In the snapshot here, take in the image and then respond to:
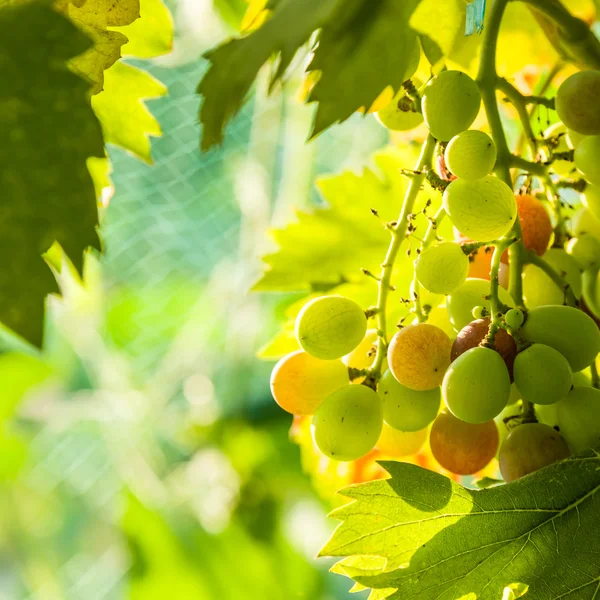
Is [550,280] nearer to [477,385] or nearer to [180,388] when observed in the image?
[477,385]

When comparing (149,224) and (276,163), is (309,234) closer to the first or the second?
(276,163)

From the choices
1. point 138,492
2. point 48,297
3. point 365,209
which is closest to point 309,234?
point 365,209

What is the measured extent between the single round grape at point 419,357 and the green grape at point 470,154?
9cm

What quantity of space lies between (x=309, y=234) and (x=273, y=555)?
110 centimetres

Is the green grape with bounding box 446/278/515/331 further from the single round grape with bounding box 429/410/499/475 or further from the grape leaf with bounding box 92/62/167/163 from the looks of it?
the grape leaf with bounding box 92/62/167/163

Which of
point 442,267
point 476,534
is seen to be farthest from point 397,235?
point 476,534

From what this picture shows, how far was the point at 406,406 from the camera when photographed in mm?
421

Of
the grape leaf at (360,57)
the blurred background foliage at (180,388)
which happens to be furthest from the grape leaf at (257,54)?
the blurred background foliage at (180,388)

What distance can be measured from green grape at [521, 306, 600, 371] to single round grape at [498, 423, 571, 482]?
1.5 inches

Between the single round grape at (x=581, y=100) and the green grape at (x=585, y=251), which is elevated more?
the single round grape at (x=581, y=100)

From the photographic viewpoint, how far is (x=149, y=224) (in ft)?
5.93

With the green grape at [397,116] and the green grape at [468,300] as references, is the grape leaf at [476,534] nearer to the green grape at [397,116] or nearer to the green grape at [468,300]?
the green grape at [468,300]

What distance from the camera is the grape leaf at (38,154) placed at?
29cm

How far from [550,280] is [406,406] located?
0.11 metres
